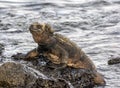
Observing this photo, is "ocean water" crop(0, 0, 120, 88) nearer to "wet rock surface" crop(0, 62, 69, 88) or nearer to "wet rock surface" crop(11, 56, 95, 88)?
"wet rock surface" crop(11, 56, 95, 88)

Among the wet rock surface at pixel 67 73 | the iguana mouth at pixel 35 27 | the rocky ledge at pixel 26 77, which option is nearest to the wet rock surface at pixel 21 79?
the rocky ledge at pixel 26 77

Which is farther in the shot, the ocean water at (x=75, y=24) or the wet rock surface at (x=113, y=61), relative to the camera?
the ocean water at (x=75, y=24)

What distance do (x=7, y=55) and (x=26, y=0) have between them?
10.6m

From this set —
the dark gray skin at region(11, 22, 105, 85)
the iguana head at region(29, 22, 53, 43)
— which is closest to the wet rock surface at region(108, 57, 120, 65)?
the dark gray skin at region(11, 22, 105, 85)

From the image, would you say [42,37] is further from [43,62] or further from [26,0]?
[26,0]

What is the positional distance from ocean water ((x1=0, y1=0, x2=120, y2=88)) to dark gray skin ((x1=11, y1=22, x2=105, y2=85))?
3.35 feet

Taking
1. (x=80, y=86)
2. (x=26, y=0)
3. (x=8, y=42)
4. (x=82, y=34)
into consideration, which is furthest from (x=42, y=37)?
(x=26, y=0)

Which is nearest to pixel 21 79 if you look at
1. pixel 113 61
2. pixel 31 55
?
pixel 31 55

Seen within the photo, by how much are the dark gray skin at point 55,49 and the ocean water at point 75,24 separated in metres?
1.02

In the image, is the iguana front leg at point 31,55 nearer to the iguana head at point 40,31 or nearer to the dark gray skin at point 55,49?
the dark gray skin at point 55,49

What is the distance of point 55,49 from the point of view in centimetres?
950

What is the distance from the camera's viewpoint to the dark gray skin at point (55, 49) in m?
9.33

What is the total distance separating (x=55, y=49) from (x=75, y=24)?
8.04 meters

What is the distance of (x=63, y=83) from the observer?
27.6ft
